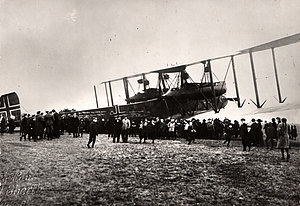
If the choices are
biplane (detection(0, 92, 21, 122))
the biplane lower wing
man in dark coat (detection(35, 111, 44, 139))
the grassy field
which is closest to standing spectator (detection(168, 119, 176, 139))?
the biplane lower wing

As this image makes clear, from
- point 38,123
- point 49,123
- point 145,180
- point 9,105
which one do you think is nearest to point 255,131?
point 145,180

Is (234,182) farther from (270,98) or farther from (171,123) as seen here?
(171,123)

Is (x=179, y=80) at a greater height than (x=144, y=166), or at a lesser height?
greater

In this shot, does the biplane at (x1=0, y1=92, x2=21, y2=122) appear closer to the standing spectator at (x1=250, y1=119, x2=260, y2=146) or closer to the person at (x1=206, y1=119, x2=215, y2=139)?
the person at (x1=206, y1=119, x2=215, y2=139)

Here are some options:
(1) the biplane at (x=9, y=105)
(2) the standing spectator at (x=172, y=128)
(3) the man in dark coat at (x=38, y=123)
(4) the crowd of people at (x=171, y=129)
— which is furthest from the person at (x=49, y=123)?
(2) the standing spectator at (x=172, y=128)

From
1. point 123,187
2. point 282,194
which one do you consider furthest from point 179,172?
point 282,194

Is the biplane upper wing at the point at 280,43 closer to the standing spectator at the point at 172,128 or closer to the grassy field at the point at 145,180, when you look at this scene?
the grassy field at the point at 145,180

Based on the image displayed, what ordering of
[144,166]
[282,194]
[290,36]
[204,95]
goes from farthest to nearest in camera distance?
[204,95] → [290,36] → [144,166] → [282,194]
